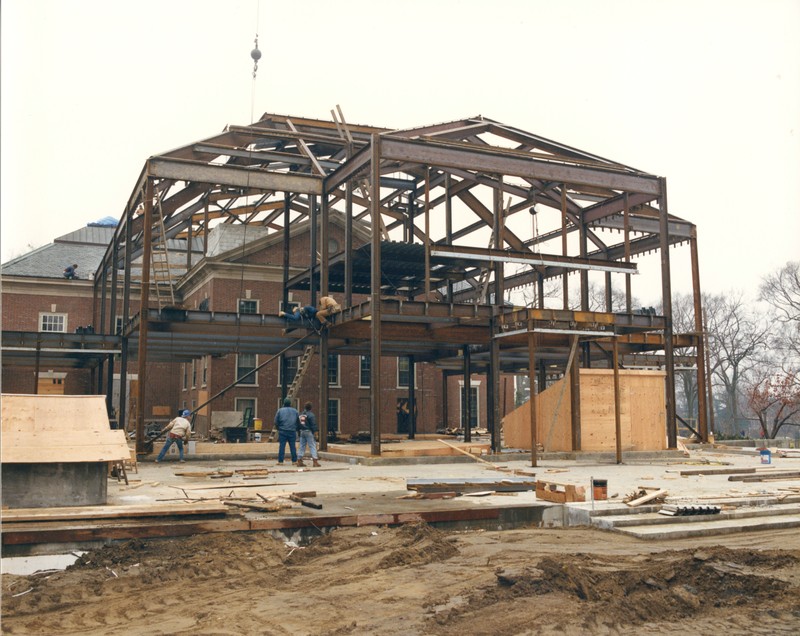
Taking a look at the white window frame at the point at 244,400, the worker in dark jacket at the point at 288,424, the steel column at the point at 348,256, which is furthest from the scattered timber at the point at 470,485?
the white window frame at the point at 244,400

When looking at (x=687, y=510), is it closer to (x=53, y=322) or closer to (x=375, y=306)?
(x=375, y=306)

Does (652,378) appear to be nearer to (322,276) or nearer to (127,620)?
(322,276)

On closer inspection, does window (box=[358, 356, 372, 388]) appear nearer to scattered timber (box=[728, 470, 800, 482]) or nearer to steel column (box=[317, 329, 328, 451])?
steel column (box=[317, 329, 328, 451])

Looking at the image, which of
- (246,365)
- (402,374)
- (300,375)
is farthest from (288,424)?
(402,374)

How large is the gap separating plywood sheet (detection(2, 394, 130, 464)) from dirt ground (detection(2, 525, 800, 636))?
6.50 feet

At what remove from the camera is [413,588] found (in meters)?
7.77

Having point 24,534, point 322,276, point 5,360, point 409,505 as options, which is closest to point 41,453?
point 24,534

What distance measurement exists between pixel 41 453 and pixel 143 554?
8.03ft

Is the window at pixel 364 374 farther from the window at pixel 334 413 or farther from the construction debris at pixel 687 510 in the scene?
the construction debris at pixel 687 510

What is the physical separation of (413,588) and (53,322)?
130ft

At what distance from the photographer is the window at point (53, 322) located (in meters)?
42.0

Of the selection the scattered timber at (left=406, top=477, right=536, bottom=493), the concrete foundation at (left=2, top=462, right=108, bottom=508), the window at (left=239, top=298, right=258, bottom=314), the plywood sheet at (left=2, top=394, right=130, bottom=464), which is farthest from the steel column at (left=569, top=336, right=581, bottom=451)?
the window at (left=239, top=298, right=258, bottom=314)

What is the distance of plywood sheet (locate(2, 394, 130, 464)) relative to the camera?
10.3 m

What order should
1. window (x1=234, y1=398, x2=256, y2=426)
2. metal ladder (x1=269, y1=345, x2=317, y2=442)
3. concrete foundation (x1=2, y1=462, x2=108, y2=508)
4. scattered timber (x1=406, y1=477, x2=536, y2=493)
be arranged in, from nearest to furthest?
1. concrete foundation (x1=2, y1=462, x2=108, y2=508)
2. scattered timber (x1=406, y1=477, x2=536, y2=493)
3. metal ladder (x1=269, y1=345, x2=317, y2=442)
4. window (x1=234, y1=398, x2=256, y2=426)
